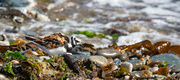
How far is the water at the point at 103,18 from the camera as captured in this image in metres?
6.91

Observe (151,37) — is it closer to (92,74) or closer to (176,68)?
(176,68)

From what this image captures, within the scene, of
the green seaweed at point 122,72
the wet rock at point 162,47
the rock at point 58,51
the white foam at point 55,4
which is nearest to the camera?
the green seaweed at point 122,72

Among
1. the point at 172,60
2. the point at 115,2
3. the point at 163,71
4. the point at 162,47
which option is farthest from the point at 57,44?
the point at 115,2

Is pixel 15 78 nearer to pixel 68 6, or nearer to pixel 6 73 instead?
pixel 6 73

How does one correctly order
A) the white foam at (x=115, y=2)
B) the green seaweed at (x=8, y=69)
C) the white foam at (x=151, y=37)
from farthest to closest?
the white foam at (x=115, y=2)
the white foam at (x=151, y=37)
the green seaweed at (x=8, y=69)

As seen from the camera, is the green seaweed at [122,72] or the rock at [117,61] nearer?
the green seaweed at [122,72]

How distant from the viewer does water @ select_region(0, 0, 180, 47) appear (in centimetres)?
691

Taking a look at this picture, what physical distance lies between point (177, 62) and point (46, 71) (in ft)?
6.95

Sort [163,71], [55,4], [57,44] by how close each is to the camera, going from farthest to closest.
→ [55,4], [57,44], [163,71]

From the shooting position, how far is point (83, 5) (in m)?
13.0

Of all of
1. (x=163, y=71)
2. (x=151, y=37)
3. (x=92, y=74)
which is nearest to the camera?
(x=92, y=74)

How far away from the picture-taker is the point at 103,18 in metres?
10.2

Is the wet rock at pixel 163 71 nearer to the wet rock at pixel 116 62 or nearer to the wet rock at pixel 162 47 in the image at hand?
the wet rock at pixel 116 62

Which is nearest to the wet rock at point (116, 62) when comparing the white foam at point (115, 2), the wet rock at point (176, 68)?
the wet rock at point (176, 68)
